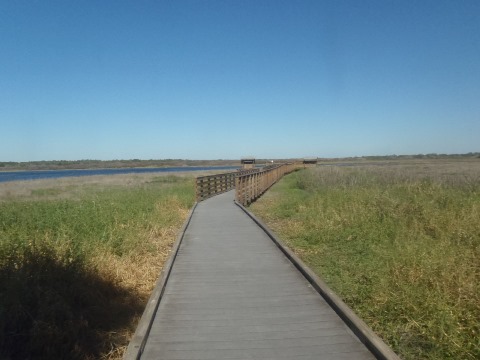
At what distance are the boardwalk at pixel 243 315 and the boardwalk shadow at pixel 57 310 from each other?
0.82 m

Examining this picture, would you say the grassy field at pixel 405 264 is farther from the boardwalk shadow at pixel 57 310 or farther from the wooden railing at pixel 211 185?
the wooden railing at pixel 211 185

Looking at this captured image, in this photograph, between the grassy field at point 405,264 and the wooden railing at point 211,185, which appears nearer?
the grassy field at point 405,264

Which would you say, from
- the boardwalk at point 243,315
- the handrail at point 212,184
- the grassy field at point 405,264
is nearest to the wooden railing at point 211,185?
the handrail at point 212,184

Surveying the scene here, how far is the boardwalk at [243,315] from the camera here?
375 cm

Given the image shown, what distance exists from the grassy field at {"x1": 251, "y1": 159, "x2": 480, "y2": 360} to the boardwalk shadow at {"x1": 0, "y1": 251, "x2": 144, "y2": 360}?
3522 millimetres

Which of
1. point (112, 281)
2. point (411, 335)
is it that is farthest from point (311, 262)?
point (112, 281)

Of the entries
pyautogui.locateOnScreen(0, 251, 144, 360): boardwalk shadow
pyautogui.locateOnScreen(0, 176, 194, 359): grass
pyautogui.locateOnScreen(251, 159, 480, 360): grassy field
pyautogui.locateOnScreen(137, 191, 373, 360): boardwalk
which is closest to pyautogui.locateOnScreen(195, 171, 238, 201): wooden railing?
pyautogui.locateOnScreen(251, 159, 480, 360): grassy field

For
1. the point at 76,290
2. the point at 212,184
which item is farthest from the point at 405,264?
the point at 212,184

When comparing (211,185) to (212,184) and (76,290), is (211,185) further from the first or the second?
(76,290)

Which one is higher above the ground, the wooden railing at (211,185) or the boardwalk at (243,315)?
the wooden railing at (211,185)

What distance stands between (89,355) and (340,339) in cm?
294

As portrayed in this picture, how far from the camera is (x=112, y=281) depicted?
20.8ft

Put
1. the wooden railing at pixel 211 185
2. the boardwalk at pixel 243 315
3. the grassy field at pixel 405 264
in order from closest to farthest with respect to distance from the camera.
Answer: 1. the boardwalk at pixel 243 315
2. the grassy field at pixel 405 264
3. the wooden railing at pixel 211 185

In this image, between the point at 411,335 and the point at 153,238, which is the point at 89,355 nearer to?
the point at 411,335
